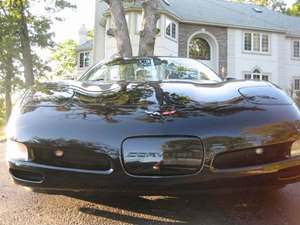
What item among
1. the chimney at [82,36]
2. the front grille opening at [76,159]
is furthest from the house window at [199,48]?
the front grille opening at [76,159]

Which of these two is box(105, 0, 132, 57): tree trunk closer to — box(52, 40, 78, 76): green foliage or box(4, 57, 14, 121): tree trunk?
box(4, 57, 14, 121): tree trunk

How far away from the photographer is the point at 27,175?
2141 mm

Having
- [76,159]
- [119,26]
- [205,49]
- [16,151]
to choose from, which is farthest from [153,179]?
[205,49]

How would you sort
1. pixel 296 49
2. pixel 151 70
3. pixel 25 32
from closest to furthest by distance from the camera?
pixel 151 70, pixel 25 32, pixel 296 49

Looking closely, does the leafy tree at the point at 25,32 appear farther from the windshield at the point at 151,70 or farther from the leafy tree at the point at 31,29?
the windshield at the point at 151,70

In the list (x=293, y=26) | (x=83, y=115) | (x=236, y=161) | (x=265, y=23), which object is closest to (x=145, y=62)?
(x=83, y=115)

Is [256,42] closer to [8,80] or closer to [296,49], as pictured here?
[296,49]

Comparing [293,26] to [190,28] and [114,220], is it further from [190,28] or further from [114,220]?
[114,220]

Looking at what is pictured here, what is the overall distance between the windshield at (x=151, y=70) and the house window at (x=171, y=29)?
66.5ft

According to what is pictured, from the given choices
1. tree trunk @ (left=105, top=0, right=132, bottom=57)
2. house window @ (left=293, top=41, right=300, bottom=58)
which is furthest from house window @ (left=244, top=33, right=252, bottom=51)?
tree trunk @ (left=105, top=0, right=132, bottom=57)

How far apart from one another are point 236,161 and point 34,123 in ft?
3.49

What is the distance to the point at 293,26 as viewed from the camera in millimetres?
30266

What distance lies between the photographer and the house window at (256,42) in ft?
89.8

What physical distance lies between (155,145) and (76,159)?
1.33 feet
